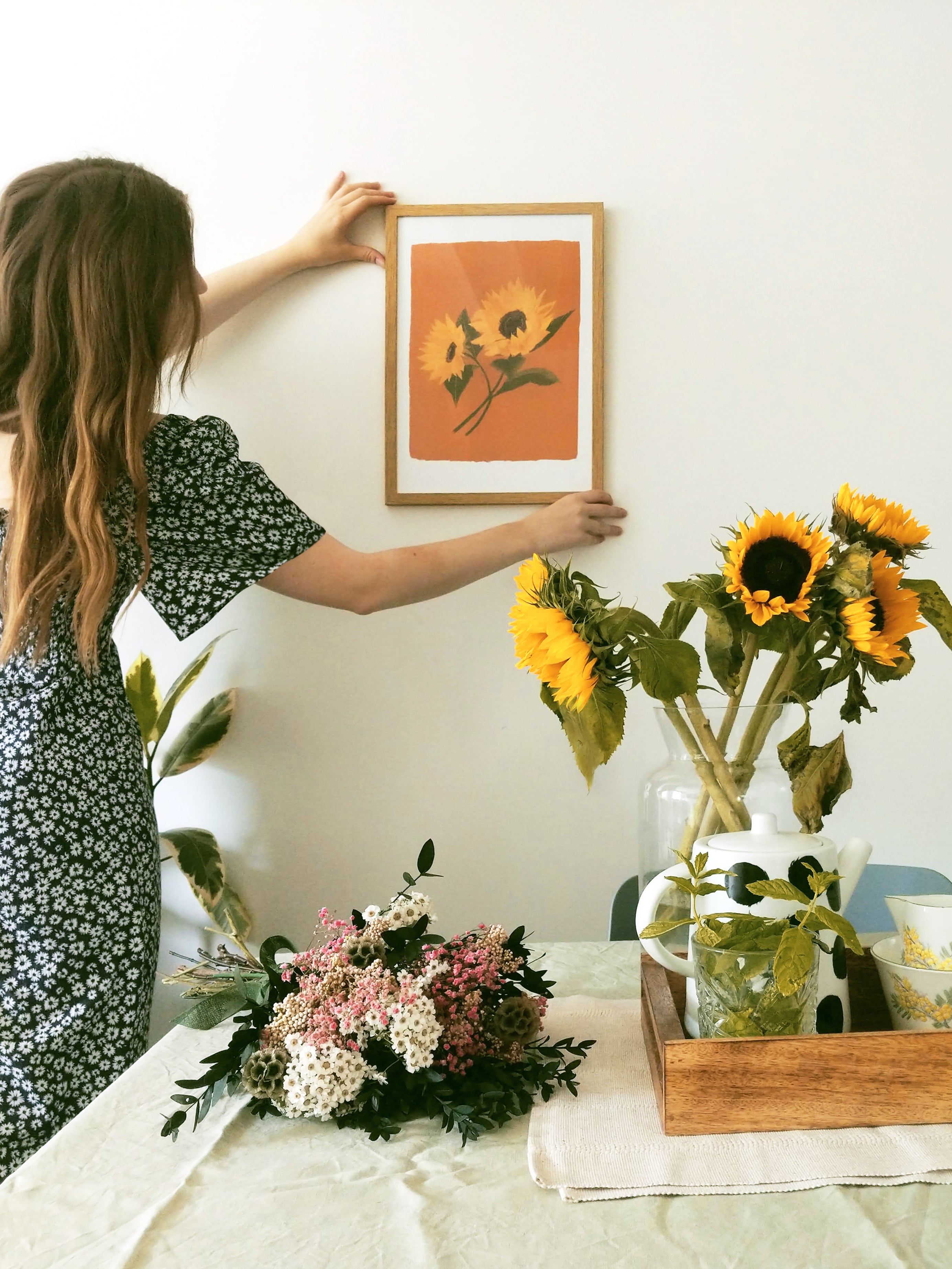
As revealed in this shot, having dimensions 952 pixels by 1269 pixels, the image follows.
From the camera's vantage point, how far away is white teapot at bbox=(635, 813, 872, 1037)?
823mm

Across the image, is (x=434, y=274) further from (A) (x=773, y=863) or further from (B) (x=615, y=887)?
(A) (x=773, y=863)

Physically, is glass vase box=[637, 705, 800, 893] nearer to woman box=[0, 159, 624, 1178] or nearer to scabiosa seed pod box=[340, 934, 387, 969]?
scabiosa seed pod box=[340, 934, 387, 969]

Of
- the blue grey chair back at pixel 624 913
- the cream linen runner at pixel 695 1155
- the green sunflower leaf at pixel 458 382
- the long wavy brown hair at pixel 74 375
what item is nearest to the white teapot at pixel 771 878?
the cream linen runner at pixel 695 1155

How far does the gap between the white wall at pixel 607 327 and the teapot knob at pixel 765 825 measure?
3.00 feet

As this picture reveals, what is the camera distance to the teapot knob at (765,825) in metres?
0.85

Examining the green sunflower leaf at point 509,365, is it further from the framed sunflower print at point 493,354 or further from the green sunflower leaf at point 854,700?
the green sunflower leaf at point 854,700

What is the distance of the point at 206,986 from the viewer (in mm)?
961

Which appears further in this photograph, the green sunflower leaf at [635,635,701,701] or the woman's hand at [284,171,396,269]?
the woman's hand at [284,171,396,269]

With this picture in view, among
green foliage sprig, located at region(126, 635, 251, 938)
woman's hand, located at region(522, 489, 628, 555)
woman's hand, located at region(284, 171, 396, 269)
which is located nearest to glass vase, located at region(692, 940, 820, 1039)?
woman's hand, located at region(522, 489, 628, 555)

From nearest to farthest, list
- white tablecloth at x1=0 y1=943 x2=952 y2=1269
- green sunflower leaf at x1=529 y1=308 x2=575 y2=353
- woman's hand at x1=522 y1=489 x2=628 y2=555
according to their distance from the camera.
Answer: white tablecloth at x1=0 y1=943 x2=952 y2=1269, woman's hand at x1=522 y1=489 x2=628 y2=555, green sunflower leaf at x1=529 y1=308 x2=575 y2=353

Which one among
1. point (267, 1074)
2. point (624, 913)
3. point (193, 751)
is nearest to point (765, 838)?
point (267, 1074)

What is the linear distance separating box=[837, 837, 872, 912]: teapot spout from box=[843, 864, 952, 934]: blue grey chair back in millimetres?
712

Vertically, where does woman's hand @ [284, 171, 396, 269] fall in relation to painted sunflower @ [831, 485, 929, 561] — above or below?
above

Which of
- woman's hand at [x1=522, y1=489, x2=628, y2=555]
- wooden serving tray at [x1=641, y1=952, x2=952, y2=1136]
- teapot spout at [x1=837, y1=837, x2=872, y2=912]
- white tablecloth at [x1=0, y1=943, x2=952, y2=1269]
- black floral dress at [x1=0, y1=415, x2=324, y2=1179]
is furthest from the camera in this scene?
woman's hand at [x1=522, y1=489, x2=628, y2=555]
